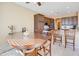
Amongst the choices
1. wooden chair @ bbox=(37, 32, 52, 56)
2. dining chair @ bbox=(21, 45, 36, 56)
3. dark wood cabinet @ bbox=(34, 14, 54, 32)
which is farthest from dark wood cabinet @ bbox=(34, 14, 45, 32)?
dining chair @ bbox=(21, 45, 36, 56)

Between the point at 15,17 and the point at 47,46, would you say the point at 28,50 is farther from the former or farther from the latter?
the point at 15,17

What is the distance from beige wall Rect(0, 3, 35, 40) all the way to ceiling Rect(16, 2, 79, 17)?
0.07 metres

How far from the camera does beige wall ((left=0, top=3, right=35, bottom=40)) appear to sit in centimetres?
142

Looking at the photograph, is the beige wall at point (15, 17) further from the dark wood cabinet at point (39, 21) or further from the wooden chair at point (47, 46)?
the wooden chair at point (47, 46)

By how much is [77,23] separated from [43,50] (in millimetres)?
563

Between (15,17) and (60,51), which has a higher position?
(15,17)

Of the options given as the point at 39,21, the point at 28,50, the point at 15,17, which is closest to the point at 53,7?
the point at 39,21

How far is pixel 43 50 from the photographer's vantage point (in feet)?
4.79

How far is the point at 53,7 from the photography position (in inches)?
56.9

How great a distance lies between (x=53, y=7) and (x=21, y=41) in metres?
0.61

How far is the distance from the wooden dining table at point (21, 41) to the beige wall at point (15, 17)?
9 cm

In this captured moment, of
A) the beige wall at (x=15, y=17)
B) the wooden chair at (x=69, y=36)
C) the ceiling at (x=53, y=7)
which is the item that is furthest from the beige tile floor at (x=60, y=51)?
the ceiling at (x=53, y=7)

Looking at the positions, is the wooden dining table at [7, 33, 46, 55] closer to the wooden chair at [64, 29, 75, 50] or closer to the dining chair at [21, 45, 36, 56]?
the dining chair at [21, 45, 36, 56]

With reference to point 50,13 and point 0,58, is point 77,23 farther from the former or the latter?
point 0,58
